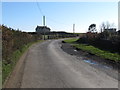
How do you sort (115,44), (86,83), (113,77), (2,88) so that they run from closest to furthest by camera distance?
(2,88), (86,83), (113,77), (115,44)

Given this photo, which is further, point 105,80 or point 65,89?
point 105,80

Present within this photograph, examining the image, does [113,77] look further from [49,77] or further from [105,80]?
[49,77]

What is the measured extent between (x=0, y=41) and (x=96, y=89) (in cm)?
570

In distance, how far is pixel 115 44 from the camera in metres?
27.5

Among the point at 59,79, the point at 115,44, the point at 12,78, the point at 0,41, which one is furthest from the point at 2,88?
the point at 115,44

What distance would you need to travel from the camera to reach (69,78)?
11.3 meters

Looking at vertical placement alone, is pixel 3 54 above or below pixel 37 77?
above

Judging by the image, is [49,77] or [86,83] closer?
[86,83]

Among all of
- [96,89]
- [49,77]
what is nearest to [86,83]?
[96,89]

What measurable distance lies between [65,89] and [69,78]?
2.35m

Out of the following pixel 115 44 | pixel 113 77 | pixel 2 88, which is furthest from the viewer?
pixel 115 44

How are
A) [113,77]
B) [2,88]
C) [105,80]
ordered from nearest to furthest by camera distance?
[2,88] < [105,80] < [113,77]

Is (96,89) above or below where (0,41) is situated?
below

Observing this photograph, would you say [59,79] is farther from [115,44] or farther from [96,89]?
[115,44]
